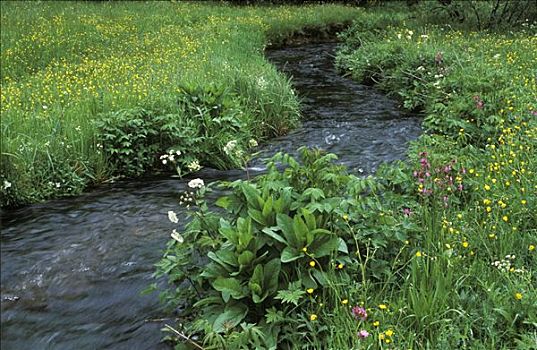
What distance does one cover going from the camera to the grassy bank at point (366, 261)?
11.0 feet

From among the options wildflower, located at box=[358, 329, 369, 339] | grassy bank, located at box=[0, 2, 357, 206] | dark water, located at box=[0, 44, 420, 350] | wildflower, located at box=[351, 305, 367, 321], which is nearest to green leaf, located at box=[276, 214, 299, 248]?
wildflower, located at box=[351, 305, 367, 321]

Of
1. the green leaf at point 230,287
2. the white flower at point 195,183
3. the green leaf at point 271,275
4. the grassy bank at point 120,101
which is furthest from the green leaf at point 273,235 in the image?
the grassy bank at point 120,101

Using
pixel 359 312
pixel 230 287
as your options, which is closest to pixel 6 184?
pixel 230 287

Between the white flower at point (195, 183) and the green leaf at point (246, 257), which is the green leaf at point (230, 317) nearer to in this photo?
the green leaf at point (246, 257)

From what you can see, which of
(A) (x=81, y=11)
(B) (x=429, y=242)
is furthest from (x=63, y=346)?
(A) (x=81, y=11)

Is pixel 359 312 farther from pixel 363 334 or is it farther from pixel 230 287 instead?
pixel 230 287

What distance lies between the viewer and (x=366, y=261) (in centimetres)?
373

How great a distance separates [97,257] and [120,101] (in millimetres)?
3403

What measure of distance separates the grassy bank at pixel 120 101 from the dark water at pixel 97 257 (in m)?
0.44

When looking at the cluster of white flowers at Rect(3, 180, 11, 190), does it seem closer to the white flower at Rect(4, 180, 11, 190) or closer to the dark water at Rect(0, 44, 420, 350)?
the white flower at Rect(4, 180, 11, 190)

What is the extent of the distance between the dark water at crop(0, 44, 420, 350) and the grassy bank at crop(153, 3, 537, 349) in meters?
0.51

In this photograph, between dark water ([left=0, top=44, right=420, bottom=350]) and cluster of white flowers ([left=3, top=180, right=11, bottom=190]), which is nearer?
dark water ([left=0, top=44, right=420, bottom=350])

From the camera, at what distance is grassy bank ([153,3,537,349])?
11.0 feet

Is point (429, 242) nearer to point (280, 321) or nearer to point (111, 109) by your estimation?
point (280, 321)
